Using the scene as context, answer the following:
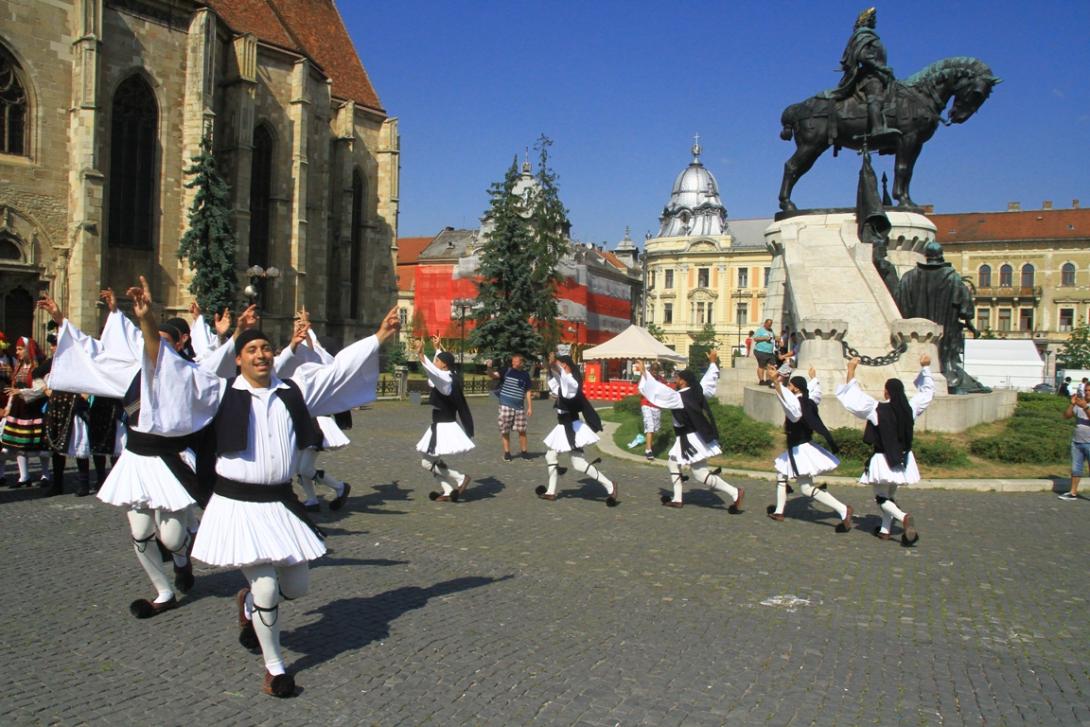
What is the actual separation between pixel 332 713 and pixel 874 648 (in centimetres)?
367

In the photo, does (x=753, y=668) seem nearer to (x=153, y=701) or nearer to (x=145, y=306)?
(x=153, y=701)

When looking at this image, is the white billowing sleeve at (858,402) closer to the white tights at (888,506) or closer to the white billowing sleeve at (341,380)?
the white tights at (888,506)

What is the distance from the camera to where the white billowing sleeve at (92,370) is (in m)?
7.00

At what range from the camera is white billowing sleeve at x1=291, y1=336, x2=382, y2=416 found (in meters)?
6.00

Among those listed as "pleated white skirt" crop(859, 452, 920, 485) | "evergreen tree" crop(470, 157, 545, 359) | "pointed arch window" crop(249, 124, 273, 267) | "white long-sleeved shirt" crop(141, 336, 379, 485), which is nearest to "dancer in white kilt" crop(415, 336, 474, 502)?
"pleated white skirt" crop(859, 452, 920, 485)

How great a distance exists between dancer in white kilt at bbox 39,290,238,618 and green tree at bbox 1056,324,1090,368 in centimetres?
7403

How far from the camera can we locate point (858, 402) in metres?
9.89

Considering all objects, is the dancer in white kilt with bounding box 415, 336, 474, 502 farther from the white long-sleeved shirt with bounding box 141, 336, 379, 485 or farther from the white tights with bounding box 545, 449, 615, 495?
the white long-sleeved shirt with bounding box 141, 336, 379, 485

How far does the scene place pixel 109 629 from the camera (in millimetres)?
6078

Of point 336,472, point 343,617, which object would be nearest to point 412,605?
point 343,617

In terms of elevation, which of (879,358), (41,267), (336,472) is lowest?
(336,472)

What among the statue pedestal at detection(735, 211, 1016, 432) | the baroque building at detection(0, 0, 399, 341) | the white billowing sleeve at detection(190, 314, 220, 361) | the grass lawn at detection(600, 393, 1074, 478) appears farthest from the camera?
the baroque building at detection(0, 0, 399, 341)

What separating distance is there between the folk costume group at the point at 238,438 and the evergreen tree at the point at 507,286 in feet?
101

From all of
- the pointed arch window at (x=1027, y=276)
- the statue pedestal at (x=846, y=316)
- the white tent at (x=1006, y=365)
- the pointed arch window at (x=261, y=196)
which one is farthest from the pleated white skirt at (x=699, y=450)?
the pointed arch window at (x=1027, y=276)
